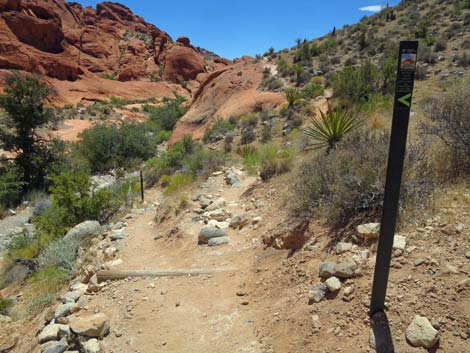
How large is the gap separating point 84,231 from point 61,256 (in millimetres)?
1075

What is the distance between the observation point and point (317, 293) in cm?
324

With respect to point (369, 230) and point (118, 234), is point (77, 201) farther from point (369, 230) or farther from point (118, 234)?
point (369, 230)

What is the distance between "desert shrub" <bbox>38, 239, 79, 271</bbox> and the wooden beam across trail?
4.32 feet

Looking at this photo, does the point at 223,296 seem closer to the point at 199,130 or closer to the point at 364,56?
the point at 199,130

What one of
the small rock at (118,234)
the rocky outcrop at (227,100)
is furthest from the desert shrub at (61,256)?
the rocky outcrop at (227,100)

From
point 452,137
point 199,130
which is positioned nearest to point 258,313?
point 452,137

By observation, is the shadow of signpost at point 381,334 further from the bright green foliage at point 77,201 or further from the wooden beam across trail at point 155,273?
the bright green foliage at point 77,201

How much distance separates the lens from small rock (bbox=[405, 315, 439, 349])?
7.80 feet

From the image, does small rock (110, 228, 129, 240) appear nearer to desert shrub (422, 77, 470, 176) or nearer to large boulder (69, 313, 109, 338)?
large boulder (69, 313, 109, 338)

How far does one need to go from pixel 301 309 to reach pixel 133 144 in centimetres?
1529

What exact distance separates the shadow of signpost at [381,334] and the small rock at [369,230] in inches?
38.5

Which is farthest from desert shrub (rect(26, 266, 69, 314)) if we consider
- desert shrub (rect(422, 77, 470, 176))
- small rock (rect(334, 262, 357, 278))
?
desert shrub (rect(422, 77, 470, 176))

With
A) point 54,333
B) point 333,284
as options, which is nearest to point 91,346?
point 54,333

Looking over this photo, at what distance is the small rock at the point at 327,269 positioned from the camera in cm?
333
